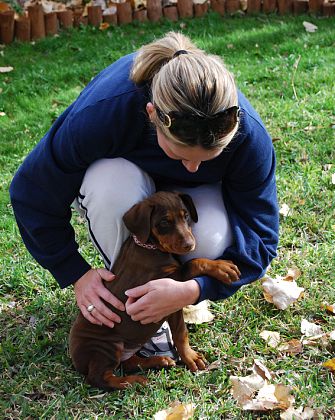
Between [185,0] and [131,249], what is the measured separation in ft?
16.8

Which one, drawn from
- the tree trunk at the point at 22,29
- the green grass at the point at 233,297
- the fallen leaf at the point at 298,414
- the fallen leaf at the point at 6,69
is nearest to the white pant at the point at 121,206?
the green grass at the point at 233,297

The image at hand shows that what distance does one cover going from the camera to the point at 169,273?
258cm

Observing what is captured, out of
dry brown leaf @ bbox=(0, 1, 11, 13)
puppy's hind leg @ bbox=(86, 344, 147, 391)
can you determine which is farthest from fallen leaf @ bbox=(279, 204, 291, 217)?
dry brown leaf @ bbox=(0, 1, 11, 13)

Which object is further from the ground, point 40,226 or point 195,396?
point 40,226

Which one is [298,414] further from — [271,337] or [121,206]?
[121,206]

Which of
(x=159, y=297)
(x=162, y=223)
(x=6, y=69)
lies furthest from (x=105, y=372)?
(x=6, y=69)

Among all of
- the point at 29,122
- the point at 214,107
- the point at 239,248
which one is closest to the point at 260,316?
the point at 239,248

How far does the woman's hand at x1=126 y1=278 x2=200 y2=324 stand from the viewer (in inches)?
97.6

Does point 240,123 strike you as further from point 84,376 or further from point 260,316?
point 84,376

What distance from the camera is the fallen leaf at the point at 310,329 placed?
2799 mm

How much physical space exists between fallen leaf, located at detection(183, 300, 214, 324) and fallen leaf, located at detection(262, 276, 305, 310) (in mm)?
278

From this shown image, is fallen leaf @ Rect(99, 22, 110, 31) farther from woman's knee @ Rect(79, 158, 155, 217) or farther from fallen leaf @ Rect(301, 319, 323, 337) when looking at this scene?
fallen leaf @ Rect(301, 319, 323, 337)

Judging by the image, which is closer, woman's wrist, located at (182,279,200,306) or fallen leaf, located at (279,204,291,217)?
woman's wrist, located at (182,279,200,306)

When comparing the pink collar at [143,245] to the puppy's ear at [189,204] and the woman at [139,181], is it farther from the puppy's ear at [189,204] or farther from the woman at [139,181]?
the puppy's ear at [189,204]
